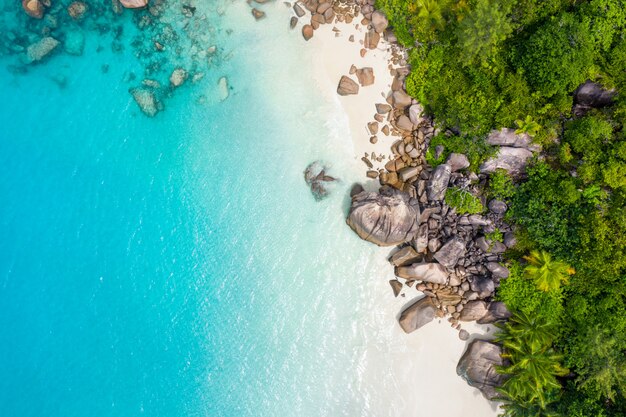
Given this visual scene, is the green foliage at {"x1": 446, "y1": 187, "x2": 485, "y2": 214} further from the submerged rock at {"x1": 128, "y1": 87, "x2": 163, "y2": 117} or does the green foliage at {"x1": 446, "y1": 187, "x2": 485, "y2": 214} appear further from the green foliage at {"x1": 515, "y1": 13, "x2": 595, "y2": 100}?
the submerged rock at {"x1": 128, "y1": 87, "x2": 163, "y2": 117}

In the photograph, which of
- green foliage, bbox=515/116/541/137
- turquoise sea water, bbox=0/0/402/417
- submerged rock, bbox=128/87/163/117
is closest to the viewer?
green foliage, bbox=515/116/541/137

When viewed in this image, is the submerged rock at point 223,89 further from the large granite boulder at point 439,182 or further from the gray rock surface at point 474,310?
the gray rock surface at point 474,310

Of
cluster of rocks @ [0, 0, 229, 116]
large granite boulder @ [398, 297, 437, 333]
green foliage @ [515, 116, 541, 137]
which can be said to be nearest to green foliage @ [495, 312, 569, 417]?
large granite boulder @ [398, 297, 437, 333]

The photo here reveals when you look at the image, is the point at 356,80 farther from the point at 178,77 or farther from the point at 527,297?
the point at 527,297

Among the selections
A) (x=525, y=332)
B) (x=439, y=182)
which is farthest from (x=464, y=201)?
(x=525, y=332)

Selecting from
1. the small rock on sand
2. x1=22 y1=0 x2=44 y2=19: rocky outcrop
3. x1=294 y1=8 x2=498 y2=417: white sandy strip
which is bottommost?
x1=294 y1=8 x2=498 y2=417: white sandy strip

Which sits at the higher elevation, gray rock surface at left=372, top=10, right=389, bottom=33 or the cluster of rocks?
gray rock surface at left=372, top=10, right=389, bottom=33

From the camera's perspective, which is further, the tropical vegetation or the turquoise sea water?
the turquoise sea water
